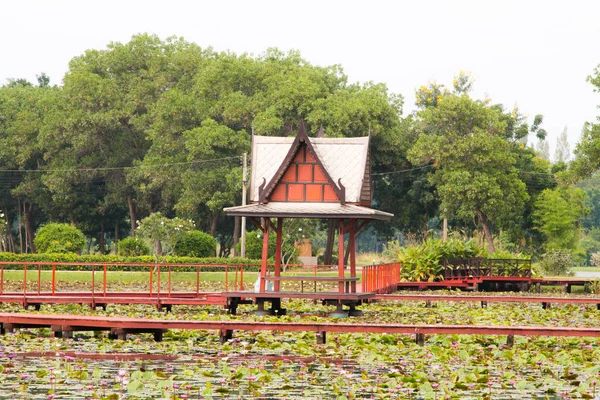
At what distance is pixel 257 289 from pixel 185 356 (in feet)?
39.0

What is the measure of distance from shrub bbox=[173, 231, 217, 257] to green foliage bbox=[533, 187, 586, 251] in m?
27.4

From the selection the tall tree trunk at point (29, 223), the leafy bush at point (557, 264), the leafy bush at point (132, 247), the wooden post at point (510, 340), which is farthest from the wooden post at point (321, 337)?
the tall tree trunk at point (29, 223)

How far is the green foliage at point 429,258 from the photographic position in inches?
1975

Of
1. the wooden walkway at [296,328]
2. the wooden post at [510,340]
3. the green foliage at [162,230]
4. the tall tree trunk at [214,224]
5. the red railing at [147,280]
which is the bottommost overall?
the wooden post at [510,340]

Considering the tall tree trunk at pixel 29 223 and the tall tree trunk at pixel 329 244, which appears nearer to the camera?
the tall tree trunk at pixel 329 244

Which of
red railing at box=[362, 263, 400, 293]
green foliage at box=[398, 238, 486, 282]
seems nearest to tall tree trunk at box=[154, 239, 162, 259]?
green foliage at box=[398, 238, 486, 282]

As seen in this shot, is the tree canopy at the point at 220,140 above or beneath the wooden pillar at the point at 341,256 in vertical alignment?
above

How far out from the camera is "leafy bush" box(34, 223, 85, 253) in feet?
205

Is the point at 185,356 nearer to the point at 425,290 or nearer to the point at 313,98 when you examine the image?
the point at 425,290

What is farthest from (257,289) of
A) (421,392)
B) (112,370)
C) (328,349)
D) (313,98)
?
(313,98)

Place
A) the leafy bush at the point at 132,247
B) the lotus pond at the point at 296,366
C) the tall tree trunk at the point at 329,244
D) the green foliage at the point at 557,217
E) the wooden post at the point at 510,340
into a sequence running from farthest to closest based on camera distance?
the green foliage at the point at 557,217, the tall tree trunk at the point at 329,244, the leafy bush at the point at 132,247, the wooden post at the point at 510,340, the lotus pond at the point at 296,366

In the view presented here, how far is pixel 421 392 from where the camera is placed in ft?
53.8

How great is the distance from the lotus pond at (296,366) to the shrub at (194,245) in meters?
36.5

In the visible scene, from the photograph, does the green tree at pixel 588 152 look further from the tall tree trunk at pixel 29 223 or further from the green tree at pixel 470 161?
the tall tree trunk at pixel 29 223
